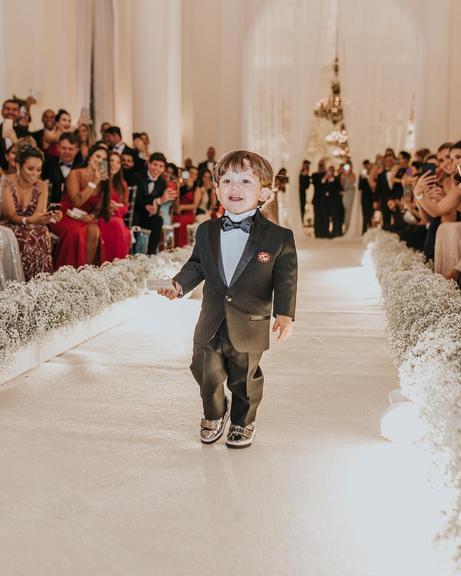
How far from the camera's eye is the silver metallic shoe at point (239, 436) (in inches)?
126

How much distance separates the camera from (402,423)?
322cm

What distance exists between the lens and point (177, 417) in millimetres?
3613

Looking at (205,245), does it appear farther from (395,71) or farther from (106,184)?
(395,71)

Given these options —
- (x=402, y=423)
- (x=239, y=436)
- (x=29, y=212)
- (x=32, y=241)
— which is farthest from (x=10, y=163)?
(x=402, y=423)

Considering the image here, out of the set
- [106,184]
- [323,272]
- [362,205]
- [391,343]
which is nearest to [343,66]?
[362,205]

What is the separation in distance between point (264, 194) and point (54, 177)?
509 centimetres

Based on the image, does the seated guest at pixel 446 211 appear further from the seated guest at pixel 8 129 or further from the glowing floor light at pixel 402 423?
the seated guest at pixel 8 129

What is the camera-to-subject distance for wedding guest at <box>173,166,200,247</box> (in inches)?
443

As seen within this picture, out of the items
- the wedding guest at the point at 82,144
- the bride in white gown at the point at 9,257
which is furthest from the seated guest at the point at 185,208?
the bride in white gown at the point at 9,257

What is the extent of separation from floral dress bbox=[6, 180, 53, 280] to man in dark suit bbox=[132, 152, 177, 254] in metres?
2.75

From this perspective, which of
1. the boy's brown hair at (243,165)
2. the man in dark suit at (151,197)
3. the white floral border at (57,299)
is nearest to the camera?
the boy's brown hair at (243,165)

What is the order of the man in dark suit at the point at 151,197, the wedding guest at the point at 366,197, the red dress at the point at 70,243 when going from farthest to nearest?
the wedding guest at the point at 366,197 < the man in dark suit at the point at 151,197 < the red dress at the point at 70,243

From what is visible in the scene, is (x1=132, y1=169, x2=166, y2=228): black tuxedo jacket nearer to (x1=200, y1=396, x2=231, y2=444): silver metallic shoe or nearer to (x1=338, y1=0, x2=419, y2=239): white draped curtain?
(x1=200, y1=396, x2=231, y2=444): silver metallic shoe

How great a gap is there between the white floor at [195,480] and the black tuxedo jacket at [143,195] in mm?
4609
